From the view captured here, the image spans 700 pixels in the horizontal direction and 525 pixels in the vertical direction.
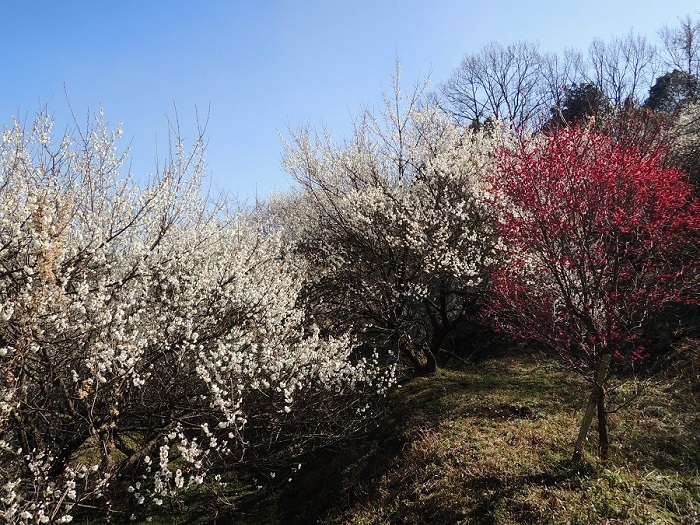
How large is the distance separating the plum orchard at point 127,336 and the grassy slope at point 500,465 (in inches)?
41.9

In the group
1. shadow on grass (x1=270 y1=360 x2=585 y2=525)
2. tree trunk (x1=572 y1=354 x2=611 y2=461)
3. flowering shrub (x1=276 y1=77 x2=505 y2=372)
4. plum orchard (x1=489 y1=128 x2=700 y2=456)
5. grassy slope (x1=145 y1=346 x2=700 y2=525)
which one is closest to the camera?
grassy slope (x1=145 y1=346 x2=700 y2=525)

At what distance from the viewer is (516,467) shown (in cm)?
584

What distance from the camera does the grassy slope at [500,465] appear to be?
502 cm

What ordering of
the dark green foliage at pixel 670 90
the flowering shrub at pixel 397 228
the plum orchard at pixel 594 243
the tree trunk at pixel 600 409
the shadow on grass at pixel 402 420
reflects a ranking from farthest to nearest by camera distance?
the dark green foliage at pixel 670 90, the flowering shrub at pixel 397 228, the shadow on grass at pixel 402 420, the plum orchard at pixel 594 243, the tree trunk at pixel 600 409

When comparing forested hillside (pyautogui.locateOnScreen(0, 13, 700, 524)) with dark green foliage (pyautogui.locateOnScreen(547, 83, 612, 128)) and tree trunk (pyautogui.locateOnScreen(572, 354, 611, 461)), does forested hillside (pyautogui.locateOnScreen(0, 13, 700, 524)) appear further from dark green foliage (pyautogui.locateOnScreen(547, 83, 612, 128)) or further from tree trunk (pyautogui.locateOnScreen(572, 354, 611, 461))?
dark green foliage (pyautogui.locateOnScreen(547, 83, 612, 128))

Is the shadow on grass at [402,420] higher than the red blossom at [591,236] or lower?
lower

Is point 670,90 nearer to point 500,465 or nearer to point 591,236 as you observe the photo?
point 591,236

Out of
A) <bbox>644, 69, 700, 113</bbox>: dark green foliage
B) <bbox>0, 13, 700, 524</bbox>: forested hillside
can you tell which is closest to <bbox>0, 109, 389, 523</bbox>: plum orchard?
<bbox>0, 13, 700, 524</bbox>: forested hillside

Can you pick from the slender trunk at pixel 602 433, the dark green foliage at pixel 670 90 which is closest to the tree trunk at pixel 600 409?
the slender trunk at pixel 602 433

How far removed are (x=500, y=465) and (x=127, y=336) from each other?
17.9 feet

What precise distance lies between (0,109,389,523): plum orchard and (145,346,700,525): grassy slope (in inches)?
41.9

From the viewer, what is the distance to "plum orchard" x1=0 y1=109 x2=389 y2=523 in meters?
5.30

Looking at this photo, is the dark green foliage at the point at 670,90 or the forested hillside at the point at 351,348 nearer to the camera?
the forested hillside at the point at 351,348

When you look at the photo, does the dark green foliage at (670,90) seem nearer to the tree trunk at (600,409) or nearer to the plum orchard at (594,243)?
the plum orchard at (594,243)
